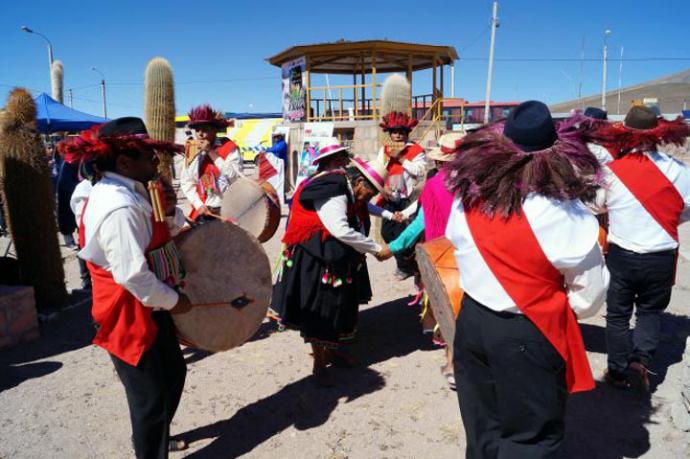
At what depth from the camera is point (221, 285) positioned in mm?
3041

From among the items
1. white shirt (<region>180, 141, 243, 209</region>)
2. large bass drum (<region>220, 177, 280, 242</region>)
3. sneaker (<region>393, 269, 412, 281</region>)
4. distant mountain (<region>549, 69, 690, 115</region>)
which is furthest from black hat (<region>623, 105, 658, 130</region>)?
distant mountain (<region>549, 69, 690, 115</region>)

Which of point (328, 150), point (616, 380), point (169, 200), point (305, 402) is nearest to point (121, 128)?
point (169, 200)

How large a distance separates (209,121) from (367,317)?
260 centimetres

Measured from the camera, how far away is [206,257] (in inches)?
118

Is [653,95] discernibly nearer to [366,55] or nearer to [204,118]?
[366,55]

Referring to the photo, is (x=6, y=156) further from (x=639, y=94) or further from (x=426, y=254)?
(x=639, y=94)

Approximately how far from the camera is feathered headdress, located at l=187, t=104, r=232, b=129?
5.18 metres

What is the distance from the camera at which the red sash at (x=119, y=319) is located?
97.5 inches

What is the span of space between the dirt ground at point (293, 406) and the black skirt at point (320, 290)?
464 millimetres

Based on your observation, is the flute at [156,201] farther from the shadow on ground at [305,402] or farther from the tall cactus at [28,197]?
the tall cactus at [28,197]

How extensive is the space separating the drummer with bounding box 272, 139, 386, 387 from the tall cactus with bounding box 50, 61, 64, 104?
17.0 m

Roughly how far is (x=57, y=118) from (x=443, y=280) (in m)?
11.4

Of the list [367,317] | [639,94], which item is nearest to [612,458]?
[367,317]

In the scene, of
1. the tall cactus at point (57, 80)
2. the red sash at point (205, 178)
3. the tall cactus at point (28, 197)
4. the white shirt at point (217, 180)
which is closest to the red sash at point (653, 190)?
the white shirt at point (217, 180)
